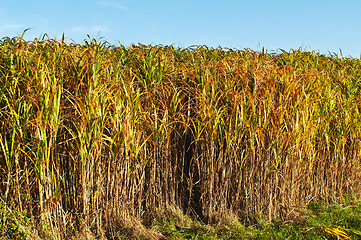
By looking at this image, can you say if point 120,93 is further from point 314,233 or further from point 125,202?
point 314,233

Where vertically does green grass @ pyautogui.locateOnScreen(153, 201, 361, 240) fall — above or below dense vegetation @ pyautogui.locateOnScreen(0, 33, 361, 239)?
below

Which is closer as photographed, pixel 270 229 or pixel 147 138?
pixel 147 138

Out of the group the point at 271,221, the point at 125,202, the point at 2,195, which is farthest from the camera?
the point at 271,221

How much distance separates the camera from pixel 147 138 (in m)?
3.53

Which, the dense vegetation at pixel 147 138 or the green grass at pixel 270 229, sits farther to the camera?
the green grass at pixel 270 229

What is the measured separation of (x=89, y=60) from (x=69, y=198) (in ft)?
4.31

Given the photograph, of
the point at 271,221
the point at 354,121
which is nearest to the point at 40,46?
the point at 271,221

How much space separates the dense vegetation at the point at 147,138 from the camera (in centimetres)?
325

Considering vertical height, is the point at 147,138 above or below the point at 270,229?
above

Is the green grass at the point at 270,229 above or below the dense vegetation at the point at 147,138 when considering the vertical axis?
below

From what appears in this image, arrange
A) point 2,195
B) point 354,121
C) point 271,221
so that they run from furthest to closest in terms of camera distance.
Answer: point 354,121 → point 271,221 → point 2,195

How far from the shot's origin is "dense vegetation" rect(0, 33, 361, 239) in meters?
3.25

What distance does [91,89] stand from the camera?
3332 millimetres

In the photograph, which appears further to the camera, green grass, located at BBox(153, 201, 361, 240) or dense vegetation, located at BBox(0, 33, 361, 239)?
green grass, located at BBox(153, 201, 361, 240)
